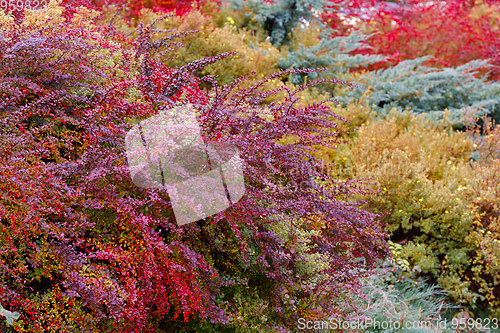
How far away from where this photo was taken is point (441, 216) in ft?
13.3

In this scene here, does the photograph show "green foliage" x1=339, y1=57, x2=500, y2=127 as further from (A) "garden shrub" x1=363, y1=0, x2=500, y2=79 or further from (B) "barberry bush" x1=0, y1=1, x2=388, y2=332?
(B) "barberry bush" x1=0, y1=1, x2=388, y2=332

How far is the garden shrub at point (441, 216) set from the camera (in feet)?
12.7

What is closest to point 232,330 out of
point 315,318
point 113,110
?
point 315,318

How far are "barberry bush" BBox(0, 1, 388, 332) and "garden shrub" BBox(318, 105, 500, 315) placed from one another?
3.68ft

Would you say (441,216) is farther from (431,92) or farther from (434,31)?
(434,31)

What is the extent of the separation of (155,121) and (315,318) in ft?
5.05

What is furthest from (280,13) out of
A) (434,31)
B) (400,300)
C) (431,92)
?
(400,300)

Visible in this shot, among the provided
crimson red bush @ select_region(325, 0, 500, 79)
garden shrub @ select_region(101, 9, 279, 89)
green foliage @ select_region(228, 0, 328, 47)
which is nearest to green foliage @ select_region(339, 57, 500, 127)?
crimson red bush @ select_region(325, 0, 500, 79)

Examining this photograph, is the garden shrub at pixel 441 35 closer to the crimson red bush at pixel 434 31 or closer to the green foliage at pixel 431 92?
the crimson red bush at pixel 434 31

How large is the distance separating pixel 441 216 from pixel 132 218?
10.4 ft

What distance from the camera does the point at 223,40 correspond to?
16.3ft

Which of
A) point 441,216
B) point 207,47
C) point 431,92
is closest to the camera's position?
point 441,216

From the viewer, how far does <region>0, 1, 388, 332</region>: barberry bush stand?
1982 mm

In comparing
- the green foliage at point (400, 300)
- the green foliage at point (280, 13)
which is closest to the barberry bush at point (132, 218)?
the green foliage at point (400, 300)
